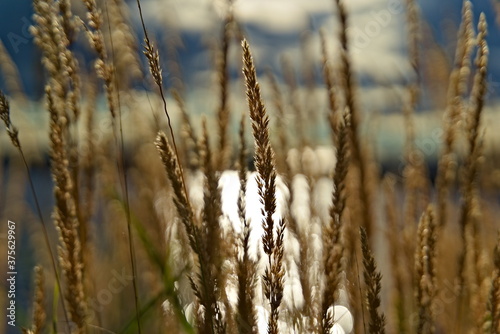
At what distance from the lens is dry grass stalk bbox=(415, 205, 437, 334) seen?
1234 mm

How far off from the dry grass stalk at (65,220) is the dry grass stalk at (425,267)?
65 cm

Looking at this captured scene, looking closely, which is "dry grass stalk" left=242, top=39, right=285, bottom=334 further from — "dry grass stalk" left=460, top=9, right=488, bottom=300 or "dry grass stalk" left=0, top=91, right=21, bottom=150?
"dry grass stalk" left=460, top=9, right=488, bottom=300

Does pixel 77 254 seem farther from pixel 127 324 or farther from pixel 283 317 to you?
pixel 283 317

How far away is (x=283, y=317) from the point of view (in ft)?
5.67

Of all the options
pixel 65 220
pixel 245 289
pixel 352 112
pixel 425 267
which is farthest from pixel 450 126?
pixel 65 220

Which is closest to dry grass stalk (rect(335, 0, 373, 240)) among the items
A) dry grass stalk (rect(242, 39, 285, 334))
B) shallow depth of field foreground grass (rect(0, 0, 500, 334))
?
shallow depth of field foreground grass (rect(0, 0, 500, 334))

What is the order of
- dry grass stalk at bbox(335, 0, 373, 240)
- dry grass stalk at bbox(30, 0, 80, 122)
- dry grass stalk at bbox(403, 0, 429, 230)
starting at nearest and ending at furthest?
dry grass stalk at bbox(30, 0, 80, 122), dry grass stalk at bbox(335, 0, 373, 240), dry grass stalk at bbox(403, 0, 429, 230)

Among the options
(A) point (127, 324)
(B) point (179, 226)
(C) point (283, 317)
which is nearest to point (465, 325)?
(C) point (283, 317)

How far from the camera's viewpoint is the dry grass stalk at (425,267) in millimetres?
1234

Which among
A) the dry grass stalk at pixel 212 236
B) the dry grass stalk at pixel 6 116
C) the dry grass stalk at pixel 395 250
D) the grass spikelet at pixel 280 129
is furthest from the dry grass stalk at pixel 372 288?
the grass spikelet at pixel 280 129

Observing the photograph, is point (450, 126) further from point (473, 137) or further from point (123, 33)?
point (123, 33)

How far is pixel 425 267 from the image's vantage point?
130 centimetres

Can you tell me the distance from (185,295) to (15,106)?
1364 mm

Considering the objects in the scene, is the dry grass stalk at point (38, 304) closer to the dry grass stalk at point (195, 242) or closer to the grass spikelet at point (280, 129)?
the dry grass stalk at point (195, 242)
